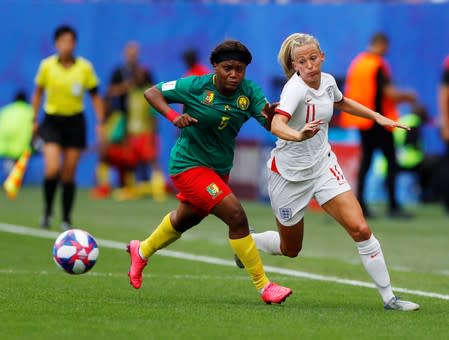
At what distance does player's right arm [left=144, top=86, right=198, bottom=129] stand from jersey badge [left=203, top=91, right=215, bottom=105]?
23 centimetres

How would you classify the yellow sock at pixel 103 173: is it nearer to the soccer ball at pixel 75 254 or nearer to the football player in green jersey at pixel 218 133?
the soccer ball at pixel 75 254

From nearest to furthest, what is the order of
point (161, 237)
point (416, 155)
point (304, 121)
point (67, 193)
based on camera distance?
point (304, 121) → point (161, 237) → point (67, 193) → point (416, 155)

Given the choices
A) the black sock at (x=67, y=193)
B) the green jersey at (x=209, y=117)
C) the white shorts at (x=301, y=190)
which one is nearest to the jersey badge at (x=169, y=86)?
the green jersey at (x=209, y=117)

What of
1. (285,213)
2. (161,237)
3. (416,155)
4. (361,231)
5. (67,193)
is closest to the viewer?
(361,231)

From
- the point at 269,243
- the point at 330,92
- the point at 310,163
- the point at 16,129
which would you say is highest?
the point at 330,92

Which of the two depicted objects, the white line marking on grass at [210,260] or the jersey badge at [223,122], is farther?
the white line marking on grass at [210,260]

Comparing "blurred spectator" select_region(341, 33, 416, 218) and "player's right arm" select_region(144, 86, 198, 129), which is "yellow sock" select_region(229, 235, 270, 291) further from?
"blurred spectator" select_region(341, 33, 416, 218)

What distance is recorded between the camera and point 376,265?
950cm

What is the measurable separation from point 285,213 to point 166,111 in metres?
1.17

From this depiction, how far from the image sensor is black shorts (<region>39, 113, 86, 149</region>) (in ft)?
52.2

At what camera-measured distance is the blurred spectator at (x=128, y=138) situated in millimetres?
23172

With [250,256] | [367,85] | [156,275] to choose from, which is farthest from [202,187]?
[367,85]

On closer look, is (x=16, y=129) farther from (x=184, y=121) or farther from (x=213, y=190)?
(x=184, y=121)

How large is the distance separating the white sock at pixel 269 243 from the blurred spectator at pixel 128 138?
1239cm
